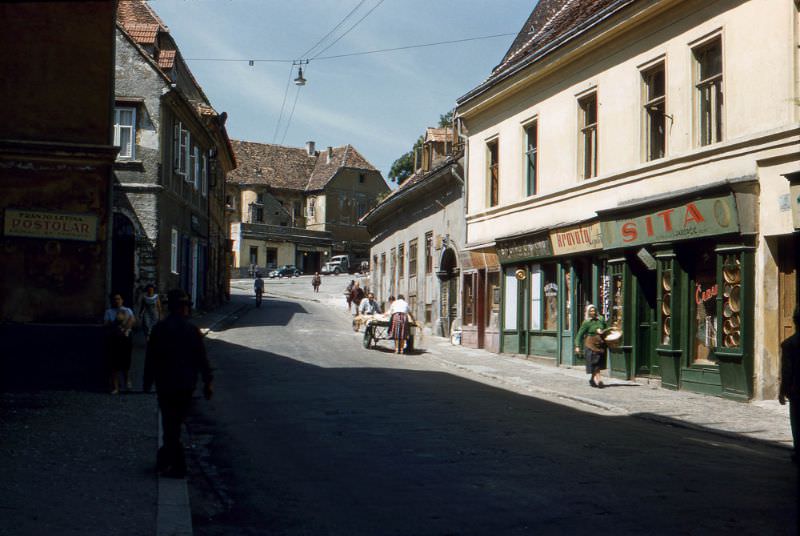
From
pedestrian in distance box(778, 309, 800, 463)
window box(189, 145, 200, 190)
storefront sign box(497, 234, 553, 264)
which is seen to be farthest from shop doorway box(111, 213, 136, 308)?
pedestrian in distance box(778, 309, 800, 463)

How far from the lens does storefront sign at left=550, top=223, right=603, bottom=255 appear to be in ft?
70.8

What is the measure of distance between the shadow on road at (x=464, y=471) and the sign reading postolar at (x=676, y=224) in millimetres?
4383

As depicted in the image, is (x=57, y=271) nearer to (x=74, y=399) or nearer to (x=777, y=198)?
(x=74, y=399)

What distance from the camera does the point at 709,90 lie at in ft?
58.8

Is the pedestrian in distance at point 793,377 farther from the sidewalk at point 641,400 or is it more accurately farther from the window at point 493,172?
the window at point 493,172

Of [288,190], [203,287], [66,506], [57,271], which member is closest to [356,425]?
[66,506]

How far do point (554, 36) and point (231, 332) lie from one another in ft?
42.5

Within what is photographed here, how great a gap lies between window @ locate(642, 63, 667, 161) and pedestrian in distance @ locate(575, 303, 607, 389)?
3.56 m

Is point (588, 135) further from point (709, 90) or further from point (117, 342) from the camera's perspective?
point (117, 342)

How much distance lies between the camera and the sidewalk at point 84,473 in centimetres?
660

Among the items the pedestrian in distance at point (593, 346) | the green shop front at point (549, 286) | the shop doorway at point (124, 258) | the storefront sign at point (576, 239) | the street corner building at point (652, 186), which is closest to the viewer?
the street corner building at point (652, 186)

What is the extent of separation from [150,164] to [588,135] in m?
13.6

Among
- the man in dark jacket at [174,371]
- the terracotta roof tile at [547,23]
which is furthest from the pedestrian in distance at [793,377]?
the terracotta roof tile at [547,23]

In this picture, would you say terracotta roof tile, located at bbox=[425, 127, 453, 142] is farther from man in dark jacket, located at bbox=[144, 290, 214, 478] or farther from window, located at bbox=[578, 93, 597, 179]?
man in dark jacket, located at bbox=[144, 290, 214, 478]
